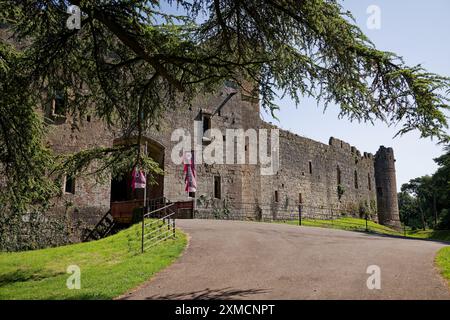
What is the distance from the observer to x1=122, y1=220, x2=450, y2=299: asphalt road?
6.69 meters

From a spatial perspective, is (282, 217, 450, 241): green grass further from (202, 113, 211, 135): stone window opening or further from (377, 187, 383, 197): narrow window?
(377, 187, 383, 197): narrow window

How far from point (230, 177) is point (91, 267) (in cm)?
1512

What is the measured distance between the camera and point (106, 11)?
668 cm

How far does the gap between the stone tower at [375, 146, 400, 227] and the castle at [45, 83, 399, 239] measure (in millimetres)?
3456

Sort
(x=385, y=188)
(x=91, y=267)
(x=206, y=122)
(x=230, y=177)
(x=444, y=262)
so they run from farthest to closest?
1. (x=385, y=188)
2. (x=230, y=177)
3. (x=206, y=122)
4. (x=91, y=267)
5. (x=444, y=262)

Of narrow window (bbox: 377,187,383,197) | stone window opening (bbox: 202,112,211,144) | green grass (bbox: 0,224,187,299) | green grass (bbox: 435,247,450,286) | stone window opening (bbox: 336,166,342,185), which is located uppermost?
stone window opening (bbox: 202,112,211,144)

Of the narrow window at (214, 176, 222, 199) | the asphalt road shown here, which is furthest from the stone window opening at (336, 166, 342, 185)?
the asphalt road

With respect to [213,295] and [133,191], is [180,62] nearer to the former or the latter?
[213,295]

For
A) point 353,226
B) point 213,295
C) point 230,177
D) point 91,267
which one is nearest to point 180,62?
point 213,295

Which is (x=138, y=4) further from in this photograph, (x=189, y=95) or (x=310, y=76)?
(x=310, y=76)

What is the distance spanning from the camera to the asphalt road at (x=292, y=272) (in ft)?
21.9

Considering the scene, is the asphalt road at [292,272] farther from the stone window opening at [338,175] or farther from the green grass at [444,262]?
the stone window opening at [338,175]

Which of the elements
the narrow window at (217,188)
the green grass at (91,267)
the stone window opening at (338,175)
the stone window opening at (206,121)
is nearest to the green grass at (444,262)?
the green grass at (91,267)

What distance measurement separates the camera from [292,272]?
8336mm
